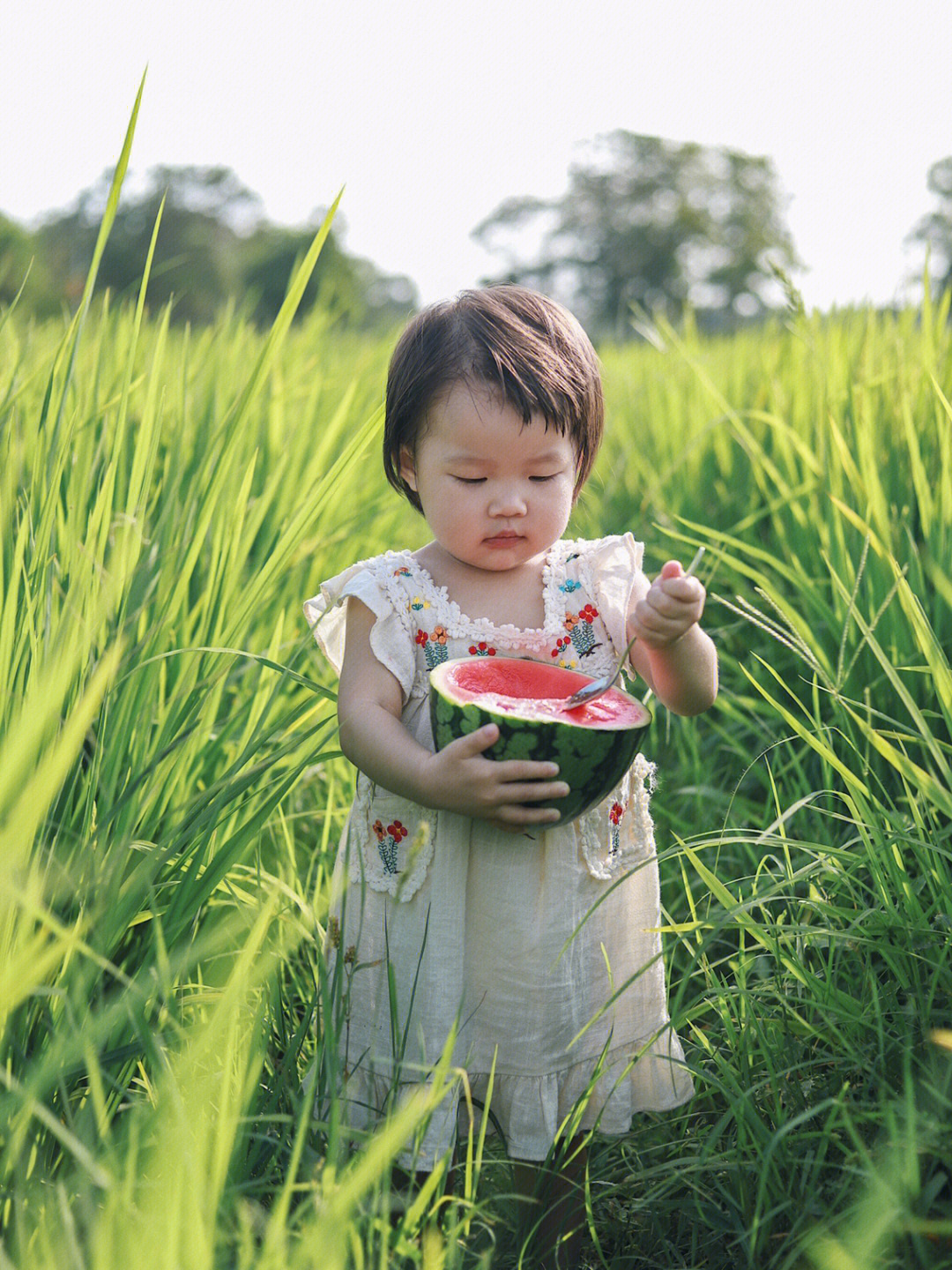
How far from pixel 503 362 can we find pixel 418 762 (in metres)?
0.58

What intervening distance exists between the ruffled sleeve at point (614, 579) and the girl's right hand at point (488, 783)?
0.35 m

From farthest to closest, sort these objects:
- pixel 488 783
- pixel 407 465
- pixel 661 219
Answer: pixel 661 219 → pixel 407 465 → pixel 488 783

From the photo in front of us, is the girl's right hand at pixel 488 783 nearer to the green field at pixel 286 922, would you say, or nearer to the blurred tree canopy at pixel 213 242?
the green field at pixel 286 922

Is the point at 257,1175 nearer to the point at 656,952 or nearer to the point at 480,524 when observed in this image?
the point at 656,952

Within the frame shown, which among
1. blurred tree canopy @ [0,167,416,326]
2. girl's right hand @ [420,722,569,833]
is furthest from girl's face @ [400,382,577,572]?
blurred tree canopy @ [0,167,416,326]

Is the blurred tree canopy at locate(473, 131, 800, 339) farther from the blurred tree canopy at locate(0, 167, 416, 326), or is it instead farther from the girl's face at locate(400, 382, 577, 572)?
the girl's face at locate(400, 382, 577, 572)

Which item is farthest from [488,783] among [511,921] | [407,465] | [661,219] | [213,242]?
[661,219]

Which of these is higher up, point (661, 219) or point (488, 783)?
point (661, 219)

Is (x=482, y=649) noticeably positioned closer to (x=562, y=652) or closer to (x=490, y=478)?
(x=562, y=652)

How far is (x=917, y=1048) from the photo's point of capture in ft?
4.64

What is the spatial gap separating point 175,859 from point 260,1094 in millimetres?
353

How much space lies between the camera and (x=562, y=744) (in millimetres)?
1390

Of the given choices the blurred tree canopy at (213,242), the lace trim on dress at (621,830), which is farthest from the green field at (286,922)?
the blurred tree canopy at (213,242)

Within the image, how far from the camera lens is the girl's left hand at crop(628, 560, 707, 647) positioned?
141 cm
